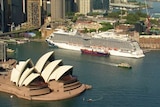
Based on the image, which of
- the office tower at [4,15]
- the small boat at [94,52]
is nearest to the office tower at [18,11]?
the office tower at [4,15]

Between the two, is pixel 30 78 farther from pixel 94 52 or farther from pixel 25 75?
pixel 94 52

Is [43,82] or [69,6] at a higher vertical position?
[69,6]

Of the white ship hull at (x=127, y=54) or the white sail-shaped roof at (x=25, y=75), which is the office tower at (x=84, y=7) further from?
the white sail-shaped roof at (x=25, y=75)

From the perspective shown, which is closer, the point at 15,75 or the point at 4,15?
the point at 15,75

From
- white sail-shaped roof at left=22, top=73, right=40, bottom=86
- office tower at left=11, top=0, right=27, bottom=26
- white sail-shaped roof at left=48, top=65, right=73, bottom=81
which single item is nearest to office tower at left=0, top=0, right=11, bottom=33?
office tower at left=11, top=0, right=27, bottom=26

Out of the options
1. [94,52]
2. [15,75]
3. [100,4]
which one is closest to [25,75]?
[15,75]

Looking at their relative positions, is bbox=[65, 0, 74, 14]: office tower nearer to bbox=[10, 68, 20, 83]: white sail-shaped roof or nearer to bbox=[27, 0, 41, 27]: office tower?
bbox=[27, 0, 41, 27]: office tower

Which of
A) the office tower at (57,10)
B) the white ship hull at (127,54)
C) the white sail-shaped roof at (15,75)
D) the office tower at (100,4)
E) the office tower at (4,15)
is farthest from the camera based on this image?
the office tower at (100,4)
